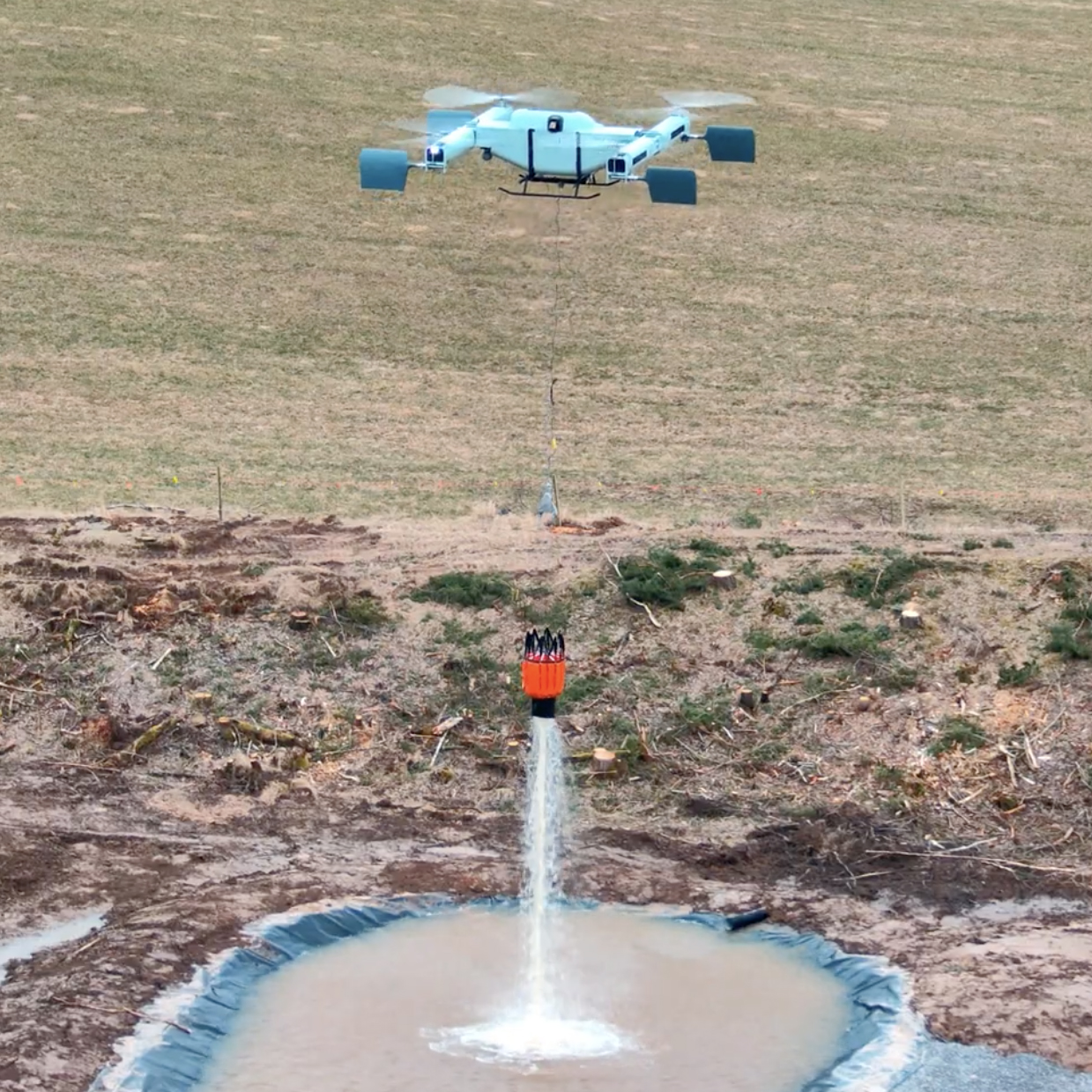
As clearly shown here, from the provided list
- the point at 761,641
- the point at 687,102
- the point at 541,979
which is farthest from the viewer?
the point at 761,641

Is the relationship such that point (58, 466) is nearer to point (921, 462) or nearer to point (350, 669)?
point (350, 669)

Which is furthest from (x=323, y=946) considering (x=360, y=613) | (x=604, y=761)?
(x=360, y=613)

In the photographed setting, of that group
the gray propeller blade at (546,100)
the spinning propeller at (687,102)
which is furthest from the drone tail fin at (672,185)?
the gray propeller blade at (546,100)

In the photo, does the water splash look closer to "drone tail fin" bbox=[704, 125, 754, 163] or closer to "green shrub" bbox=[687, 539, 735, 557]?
"green shrub" bbox=[687, 539, 735, 557]

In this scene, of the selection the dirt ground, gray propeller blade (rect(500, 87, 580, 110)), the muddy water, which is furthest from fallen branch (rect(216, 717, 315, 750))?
gray propeller blade (rect(500, 87, 580, 110))

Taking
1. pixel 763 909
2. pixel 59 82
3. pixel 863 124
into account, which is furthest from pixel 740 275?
pixel 763 909

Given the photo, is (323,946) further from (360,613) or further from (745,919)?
(360,613)
